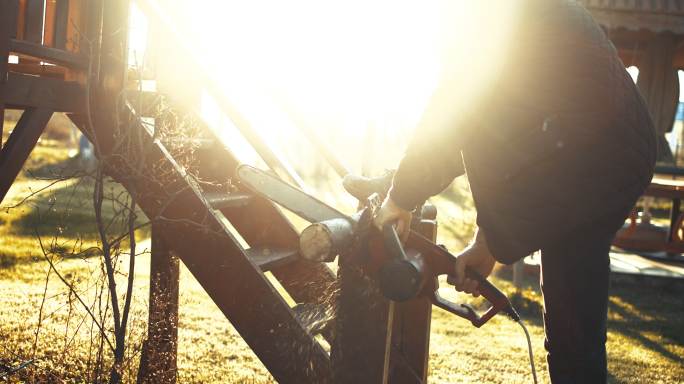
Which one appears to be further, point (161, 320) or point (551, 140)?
point (161, 320)

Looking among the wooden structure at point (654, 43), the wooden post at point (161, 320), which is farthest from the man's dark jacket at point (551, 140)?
the wooden structure at point (654, 43)

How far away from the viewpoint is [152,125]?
3762mm

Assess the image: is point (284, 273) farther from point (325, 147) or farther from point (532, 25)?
point (532, 25)

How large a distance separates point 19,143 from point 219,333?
2524 millimetres

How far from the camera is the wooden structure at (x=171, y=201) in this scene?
10.7 feet

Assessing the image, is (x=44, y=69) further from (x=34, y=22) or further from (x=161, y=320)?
(x=161, y=320)

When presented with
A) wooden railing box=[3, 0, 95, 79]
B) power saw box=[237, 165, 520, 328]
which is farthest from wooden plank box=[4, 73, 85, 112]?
power saw box=[237, 165, 520, 328]

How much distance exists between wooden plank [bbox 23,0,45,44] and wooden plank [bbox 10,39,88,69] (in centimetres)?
16

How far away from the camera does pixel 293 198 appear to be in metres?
2.33

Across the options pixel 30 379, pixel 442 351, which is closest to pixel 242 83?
pixel 30 379

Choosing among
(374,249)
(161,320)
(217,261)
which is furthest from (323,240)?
(161,320)

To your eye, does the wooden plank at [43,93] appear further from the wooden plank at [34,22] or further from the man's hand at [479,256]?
the man's hand at [479,256]

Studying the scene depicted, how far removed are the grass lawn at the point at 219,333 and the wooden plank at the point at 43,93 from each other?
425 mm

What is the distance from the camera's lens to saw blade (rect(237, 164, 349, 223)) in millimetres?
2309
